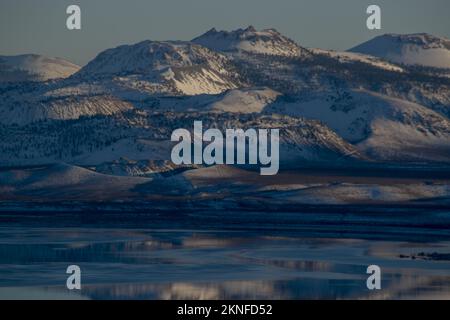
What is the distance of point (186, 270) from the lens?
346 ft

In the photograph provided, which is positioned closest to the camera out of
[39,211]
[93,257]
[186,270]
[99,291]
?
[99,291]

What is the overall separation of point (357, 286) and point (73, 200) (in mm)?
87002

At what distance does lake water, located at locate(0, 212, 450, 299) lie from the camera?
9481 cm

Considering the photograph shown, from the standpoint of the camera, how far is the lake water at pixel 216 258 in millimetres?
94812

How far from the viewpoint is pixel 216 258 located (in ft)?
376

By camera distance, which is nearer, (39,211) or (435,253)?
(435,253)

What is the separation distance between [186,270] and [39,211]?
6391 cm

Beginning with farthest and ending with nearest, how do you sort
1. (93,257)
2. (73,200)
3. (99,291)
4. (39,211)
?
(73,200) → (39,211) → (93,257) → (99,291)
